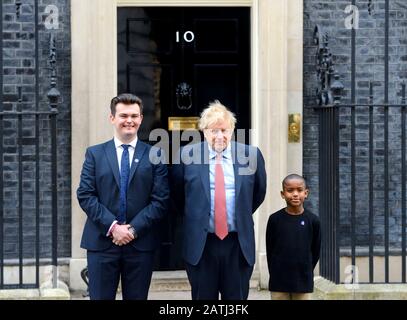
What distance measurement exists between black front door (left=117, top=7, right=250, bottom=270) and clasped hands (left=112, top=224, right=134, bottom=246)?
8.86 feet

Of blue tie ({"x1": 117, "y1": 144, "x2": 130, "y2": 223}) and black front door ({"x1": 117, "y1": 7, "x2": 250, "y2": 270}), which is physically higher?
black front door ({"x1": 117, "y1": 7, "x2": 250, "y2": 270})

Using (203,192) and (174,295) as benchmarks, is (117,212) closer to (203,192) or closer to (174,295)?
(203,192)

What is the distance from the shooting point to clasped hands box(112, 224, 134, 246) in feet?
19.4

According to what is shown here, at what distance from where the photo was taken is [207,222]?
5922 mm

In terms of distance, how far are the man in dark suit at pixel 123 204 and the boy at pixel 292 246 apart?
794 mm

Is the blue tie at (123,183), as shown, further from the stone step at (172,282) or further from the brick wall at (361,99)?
the brick wall at (361,99)

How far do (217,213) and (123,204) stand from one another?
603 mm

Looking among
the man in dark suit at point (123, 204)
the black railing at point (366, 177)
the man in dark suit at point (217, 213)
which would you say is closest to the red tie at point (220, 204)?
the man in dark suit at point (217, 213)

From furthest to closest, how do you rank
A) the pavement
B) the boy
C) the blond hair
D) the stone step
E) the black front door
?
the black front door
the stone step
the pavement
the boy
the blond hair

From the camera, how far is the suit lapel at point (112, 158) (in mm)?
6047

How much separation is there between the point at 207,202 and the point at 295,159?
271 centimetres

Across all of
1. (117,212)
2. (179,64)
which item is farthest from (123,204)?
(179,64)

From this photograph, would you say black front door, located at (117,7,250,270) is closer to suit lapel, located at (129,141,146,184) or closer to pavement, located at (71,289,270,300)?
pavement, located at (71,289,270,300)

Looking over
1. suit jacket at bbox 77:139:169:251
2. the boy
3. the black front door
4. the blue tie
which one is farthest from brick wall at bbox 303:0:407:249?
the blue tie
